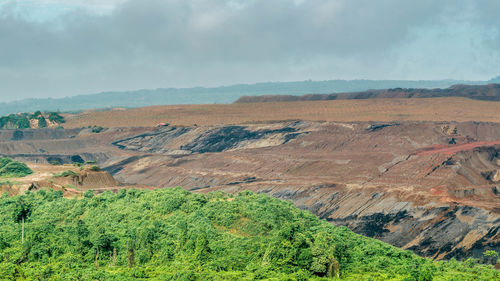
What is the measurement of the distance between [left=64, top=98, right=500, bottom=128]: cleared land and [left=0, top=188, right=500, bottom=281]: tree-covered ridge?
84.3 metres

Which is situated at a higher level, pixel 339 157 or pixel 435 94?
pixel 435 94

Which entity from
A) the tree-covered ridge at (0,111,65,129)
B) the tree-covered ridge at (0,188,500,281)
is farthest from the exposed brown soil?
the tree-covered ridge at (0,188,500,281)

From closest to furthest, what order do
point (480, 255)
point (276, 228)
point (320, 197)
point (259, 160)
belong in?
point (276, 228)
point (480, 255)
point (320, 197)
point (259, 160)

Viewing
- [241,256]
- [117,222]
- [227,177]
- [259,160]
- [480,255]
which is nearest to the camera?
[241,256]

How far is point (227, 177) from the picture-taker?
8150cm

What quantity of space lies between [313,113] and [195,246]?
99.0m

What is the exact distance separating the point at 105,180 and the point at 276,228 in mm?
39967

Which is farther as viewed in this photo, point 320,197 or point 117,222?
point 320,197

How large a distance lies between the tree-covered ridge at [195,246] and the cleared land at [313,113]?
84266mm

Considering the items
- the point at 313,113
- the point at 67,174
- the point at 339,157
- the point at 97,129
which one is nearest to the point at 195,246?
the point at 67,174

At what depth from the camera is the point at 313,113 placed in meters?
128

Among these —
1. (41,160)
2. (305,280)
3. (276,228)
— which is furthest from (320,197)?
(41,160)

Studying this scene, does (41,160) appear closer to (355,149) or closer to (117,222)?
(355,149)

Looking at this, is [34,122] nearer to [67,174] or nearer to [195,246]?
[67,174]
